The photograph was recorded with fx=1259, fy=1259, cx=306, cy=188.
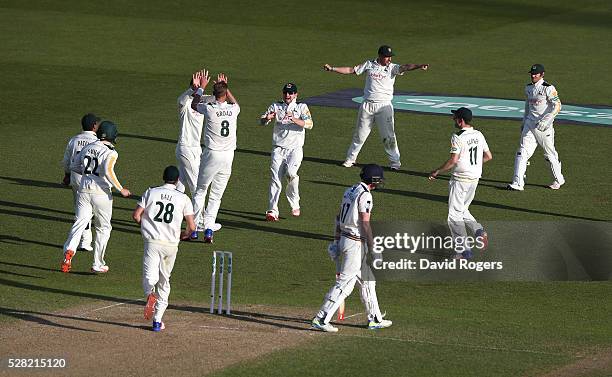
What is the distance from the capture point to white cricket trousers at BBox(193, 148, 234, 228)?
20.7 m

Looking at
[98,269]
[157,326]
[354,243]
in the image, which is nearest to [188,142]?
[98,269]

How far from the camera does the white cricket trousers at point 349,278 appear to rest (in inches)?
611

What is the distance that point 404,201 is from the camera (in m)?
23.7

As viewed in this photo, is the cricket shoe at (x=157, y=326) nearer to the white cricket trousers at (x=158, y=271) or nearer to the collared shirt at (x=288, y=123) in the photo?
the white cricket trousers at (x=158, y=271)

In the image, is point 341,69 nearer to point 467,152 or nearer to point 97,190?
point 467,152

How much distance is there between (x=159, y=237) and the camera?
15570 millimetres

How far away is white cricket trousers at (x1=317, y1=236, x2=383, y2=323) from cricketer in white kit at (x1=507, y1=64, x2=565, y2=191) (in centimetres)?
952

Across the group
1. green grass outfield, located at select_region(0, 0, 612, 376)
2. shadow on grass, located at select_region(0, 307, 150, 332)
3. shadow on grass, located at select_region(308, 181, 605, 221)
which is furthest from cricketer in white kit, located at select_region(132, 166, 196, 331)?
shadow on grass, located at select_region(308, 181, 605, 221)

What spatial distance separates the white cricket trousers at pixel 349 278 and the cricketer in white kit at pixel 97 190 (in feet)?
14.2

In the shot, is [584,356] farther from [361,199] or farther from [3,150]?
[3,150]

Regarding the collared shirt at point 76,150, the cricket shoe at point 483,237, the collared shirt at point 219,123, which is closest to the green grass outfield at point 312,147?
the cricket shoe at point 483,237

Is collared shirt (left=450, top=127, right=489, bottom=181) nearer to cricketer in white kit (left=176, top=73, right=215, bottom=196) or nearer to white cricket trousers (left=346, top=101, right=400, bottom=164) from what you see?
cricketer in white kit (left=176, top=73, right=215, bottom=196)

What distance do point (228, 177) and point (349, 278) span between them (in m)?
5.78

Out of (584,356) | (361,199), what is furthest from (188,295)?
(584,356)
